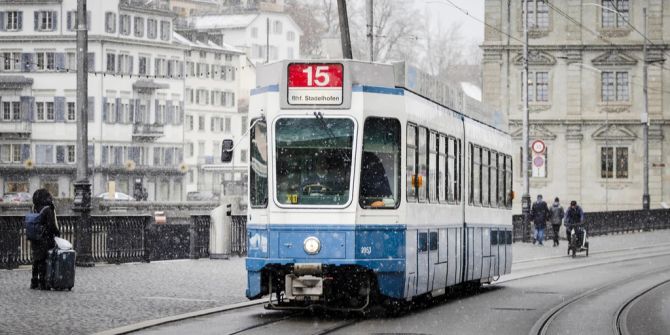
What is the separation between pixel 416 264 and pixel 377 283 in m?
1.01

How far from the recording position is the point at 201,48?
383ft

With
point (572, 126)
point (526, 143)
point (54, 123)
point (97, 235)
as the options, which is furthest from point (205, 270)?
point (54, 123)

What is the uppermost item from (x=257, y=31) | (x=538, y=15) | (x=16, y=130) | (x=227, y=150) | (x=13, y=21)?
(x=257, y=31)

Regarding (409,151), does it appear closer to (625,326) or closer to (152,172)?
(625,326)

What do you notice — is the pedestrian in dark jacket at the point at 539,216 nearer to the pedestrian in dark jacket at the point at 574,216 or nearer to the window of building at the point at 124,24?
the pedestrian in dark jacket at the point at 574,216

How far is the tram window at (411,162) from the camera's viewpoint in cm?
1809

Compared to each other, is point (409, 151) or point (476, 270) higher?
point (409, 151)

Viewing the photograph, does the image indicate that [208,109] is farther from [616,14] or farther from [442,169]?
[442,169]

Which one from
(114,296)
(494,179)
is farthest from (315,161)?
(494,179)

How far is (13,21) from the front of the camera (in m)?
99.8

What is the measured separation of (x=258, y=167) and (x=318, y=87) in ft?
4.07

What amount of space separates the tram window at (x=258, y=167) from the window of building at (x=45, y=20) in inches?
3308

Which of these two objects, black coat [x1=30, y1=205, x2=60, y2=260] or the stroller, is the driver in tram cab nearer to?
black coat [x1=30, y1=205, x2=60, y2=260]

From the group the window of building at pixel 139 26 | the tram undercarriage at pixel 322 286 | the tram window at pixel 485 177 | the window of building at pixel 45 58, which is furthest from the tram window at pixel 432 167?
the window of building at pixel 139 26
